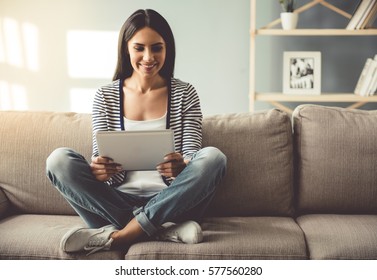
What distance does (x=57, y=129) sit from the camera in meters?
1.84

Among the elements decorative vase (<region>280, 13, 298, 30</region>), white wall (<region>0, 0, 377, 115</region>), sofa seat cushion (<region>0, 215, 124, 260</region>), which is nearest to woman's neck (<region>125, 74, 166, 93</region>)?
sofa seat cushion (<region>0, 215, 124, 260</region>)

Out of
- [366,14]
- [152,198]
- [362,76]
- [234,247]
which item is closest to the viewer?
[234,247]

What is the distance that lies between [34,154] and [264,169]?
750 mm

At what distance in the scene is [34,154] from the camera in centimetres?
181

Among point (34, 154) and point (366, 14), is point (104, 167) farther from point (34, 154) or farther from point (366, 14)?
point (366, 14)

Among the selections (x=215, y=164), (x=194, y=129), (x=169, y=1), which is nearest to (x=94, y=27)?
(x=169, y=1)

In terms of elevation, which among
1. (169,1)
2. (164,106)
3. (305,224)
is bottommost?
(305,224)

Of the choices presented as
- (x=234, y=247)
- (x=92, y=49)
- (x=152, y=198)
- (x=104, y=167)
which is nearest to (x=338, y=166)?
(x=234, y=247)

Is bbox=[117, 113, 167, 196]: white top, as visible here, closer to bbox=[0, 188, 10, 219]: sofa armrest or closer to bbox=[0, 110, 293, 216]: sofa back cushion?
bbox=[0, 110, 293, 216]: sofa back cushion

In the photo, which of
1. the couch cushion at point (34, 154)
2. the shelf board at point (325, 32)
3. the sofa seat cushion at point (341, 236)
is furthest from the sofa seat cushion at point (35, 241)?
the shelf board at point (325, 32)

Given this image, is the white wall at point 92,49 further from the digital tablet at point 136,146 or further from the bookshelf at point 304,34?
the digital tablet at point 136,146

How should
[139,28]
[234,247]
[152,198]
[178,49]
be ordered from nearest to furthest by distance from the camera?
[234,247]
[152,198]
[139,28]
[178,49]

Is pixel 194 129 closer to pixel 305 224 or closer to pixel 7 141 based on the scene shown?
pixel 305 224
